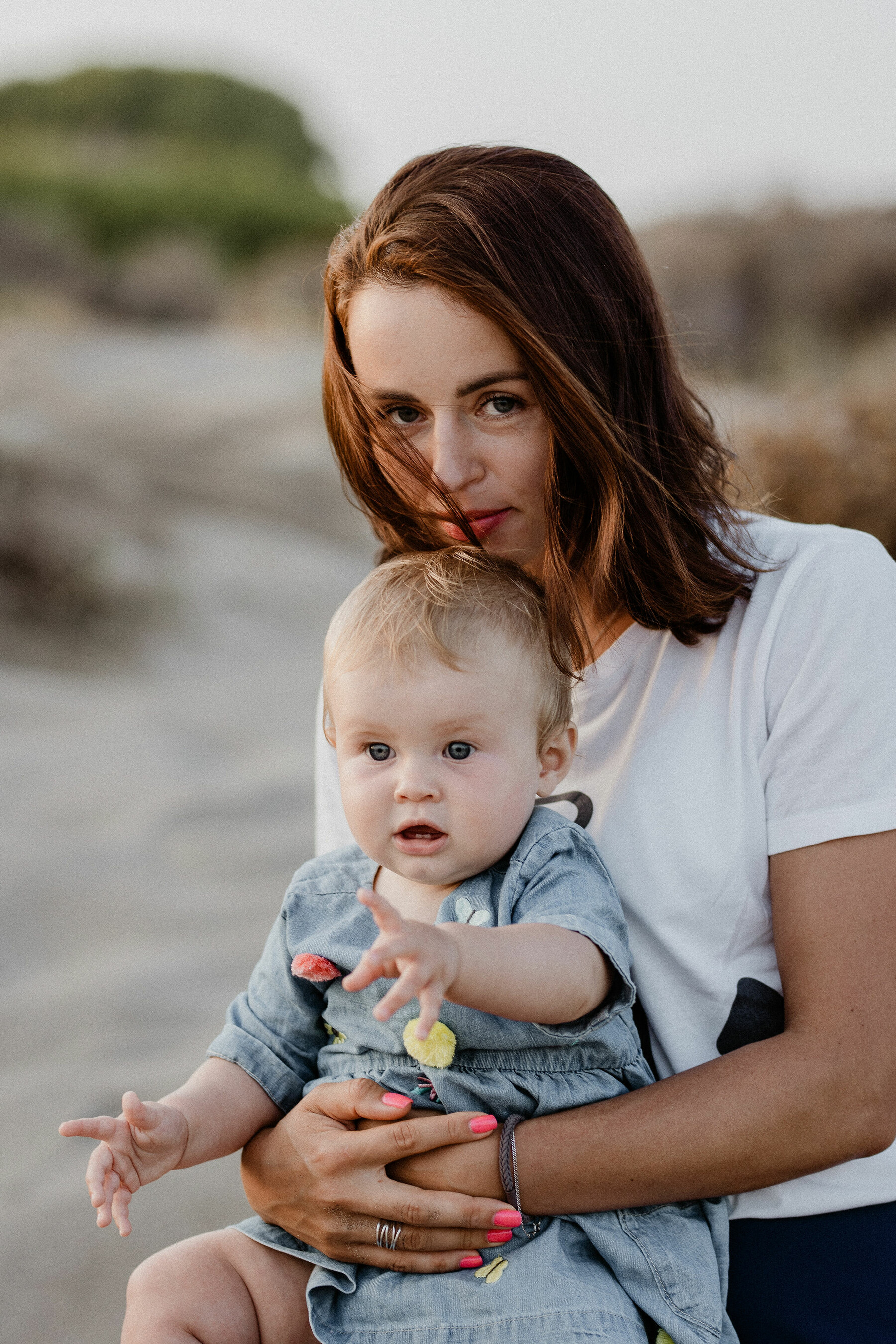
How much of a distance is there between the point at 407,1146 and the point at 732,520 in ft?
3.49

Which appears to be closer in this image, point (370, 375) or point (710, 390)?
point (370, 375)

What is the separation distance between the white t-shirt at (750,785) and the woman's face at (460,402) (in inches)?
14.5

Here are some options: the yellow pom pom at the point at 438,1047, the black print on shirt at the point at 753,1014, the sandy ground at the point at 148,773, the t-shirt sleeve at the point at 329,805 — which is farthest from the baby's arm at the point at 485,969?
the sandy ground at the point at 148,773

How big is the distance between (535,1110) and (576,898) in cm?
29

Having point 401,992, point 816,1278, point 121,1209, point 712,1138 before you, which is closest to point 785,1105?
point 712,1138

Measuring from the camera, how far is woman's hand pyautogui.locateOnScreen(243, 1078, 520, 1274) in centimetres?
164

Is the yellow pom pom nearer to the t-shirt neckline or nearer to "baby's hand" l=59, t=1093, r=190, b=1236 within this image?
"baby's hand" l=59, t=1093, r=190, b=1236

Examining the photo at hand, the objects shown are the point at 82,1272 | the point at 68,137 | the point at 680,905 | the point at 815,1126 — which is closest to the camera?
the point at 815,1126

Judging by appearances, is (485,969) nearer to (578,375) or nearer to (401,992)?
(401,992)

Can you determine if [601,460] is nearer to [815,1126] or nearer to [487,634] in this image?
[487,634]

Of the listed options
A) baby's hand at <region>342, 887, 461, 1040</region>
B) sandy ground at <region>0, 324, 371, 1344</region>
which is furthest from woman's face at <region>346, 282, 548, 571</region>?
sandy ground at <region>0, 324, 371, 1344</region>

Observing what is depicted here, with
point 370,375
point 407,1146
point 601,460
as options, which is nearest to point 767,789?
point 601,460

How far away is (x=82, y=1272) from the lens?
2.62 metres

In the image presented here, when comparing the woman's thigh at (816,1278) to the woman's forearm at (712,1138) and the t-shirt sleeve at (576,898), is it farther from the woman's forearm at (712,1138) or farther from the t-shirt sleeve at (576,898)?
the t-shirt sleeve at (576,898)
